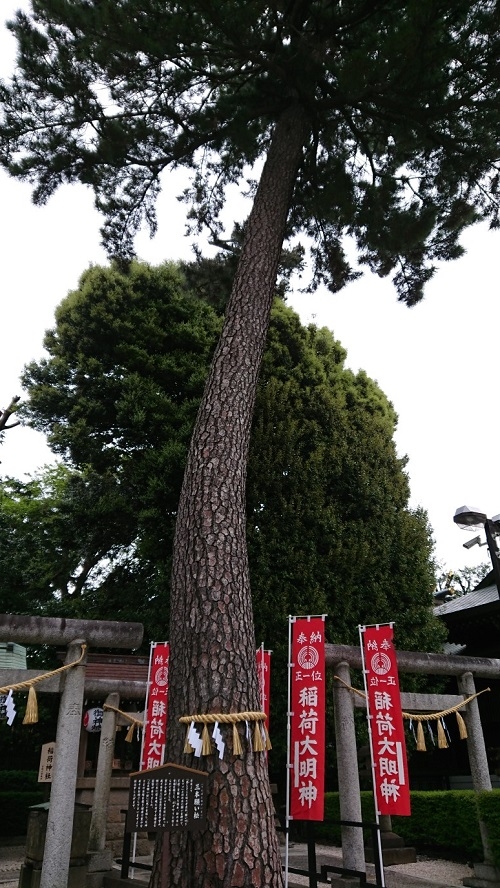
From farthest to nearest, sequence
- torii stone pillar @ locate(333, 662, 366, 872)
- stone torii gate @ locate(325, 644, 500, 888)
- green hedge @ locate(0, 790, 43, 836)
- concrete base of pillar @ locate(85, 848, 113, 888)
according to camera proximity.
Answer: green hedge @ locate(0, 790, 43, 836) < concrete base of pillar @ locate(85, 848, 113, 888) < stone torii gate @ locate(325, 644, 500, 888) < torii stone pillar @ locate(333, 662, 366, 872)

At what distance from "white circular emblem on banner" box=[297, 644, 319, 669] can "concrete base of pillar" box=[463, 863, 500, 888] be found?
3.45 m

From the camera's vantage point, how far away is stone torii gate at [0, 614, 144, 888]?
527cm

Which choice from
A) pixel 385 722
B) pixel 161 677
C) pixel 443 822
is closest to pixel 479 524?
pixel 385 722

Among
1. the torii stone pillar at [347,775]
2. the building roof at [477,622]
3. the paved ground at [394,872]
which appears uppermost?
the building roof at [477,622]

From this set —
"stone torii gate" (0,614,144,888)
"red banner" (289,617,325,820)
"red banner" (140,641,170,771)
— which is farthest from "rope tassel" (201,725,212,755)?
"red banner" (140,641,170,771)

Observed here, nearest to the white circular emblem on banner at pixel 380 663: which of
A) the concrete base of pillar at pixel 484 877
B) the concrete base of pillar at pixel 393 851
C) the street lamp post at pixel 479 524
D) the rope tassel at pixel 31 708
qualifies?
the street lamp post at pixel 479 524

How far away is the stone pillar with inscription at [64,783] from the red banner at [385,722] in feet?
9.84

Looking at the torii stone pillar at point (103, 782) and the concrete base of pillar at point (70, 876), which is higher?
the torii stone pillar at point (103, 782)

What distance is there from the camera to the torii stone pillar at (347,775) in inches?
213

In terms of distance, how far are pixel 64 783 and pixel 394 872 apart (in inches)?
167

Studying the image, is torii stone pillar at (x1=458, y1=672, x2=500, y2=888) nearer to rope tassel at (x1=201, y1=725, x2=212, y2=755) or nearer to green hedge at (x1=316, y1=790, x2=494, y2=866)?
green hedge at (x1=316, y1=790, x2=494, y2=866)

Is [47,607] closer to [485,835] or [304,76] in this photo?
[485,835]

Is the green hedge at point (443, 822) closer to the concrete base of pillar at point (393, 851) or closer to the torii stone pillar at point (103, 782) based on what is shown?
the concrete base of pillar at point (393, 851)

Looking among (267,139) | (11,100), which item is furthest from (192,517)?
(267,139)
